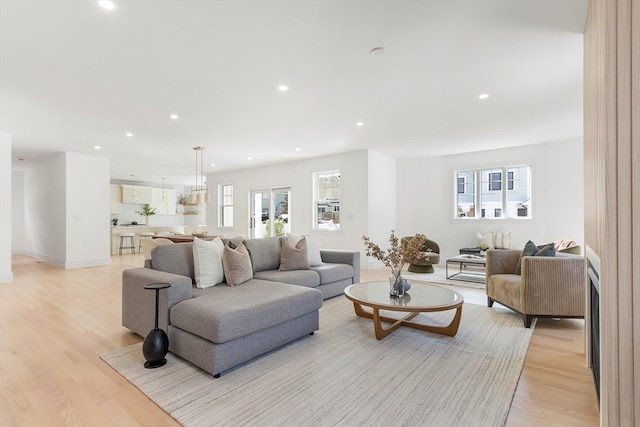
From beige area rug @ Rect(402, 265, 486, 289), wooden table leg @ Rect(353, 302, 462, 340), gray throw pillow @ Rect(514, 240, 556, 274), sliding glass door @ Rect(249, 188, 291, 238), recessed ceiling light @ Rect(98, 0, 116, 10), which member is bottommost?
beige area rug @ Rect(402, 265, 486, 289)

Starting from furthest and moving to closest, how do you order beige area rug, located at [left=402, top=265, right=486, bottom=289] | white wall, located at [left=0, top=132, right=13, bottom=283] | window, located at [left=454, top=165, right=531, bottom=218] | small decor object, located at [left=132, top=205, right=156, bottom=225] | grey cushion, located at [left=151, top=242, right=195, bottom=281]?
1. small decor object, located at [left=132, top=205, right=156, bottom=225]
2. window, located at [left=454, top=165, right=531, bottom=218]
3. white wall, located at [left=0, top=132, right=13, bottom=283]
4. beige area rug, located at [left=402, top=265, right=486, bottom=289]
5. grey cushion, located at [left=151, top=242, right=195, bottom=281]

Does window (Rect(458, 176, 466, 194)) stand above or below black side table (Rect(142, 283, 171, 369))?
above

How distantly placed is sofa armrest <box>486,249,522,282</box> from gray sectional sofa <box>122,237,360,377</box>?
2.41 meters

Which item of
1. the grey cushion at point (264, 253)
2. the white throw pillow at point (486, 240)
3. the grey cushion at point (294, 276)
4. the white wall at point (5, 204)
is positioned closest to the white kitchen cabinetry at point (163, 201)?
the white wall at point (5, 204)

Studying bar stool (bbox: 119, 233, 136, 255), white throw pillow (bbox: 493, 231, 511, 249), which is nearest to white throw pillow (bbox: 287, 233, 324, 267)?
white throw pillow (bbox: 493, 231, 511, 249)

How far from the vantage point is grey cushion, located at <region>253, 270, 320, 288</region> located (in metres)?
3.62

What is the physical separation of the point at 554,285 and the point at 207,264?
3488 mm

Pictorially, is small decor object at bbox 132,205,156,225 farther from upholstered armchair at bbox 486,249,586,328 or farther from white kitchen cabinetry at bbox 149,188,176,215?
upholstered armchair at bbox 486,249,586,328

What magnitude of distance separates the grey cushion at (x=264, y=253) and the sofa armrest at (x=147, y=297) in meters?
1.25

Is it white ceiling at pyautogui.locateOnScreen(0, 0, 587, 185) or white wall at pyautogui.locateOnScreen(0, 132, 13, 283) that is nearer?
white ceiling at pyautogui.locateOnScreen(0, 0, 587, 185)

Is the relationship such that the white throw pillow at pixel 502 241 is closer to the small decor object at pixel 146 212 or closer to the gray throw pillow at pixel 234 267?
the gray throw pillow at pixel 234 267

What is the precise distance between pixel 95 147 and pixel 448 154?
782 centimetres

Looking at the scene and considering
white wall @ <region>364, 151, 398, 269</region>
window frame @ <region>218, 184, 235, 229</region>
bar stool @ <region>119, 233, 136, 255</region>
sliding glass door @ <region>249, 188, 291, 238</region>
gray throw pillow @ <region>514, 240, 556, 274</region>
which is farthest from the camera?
bar stool @ <region>119, 233, 136, 255</region>

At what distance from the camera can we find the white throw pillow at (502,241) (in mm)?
6559
